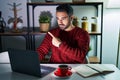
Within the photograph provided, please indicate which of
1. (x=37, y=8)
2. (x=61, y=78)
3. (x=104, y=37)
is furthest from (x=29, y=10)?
(x=61, y=78)

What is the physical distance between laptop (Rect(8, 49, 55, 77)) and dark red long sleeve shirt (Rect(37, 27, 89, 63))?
1.21ft

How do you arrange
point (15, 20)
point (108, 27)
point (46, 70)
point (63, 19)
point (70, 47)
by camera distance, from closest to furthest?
point (46, 70) < point (70, 47) < point (63, 19) < point (15, 20) < point (108, 27)

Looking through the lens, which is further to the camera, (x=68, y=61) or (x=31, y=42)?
(x=31, y=42)

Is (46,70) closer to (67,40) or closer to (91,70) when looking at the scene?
(91,70)

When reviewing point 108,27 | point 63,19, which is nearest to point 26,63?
point 63,19

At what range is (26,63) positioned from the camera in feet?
5.52

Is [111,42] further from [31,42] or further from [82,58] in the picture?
[82,58]

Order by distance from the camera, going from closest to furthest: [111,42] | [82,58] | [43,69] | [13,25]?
[43,69] → [82,58] → [13,25] → [111,42]

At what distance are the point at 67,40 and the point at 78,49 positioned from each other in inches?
9.3

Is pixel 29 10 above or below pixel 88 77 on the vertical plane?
above

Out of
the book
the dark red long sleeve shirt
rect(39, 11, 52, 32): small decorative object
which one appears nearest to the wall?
rect(39, 11, 52, 32): small decorative object

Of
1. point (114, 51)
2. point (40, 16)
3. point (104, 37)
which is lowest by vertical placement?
point (114, 51)

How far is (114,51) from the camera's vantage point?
346 centimetres

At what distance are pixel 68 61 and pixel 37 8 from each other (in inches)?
52.5
